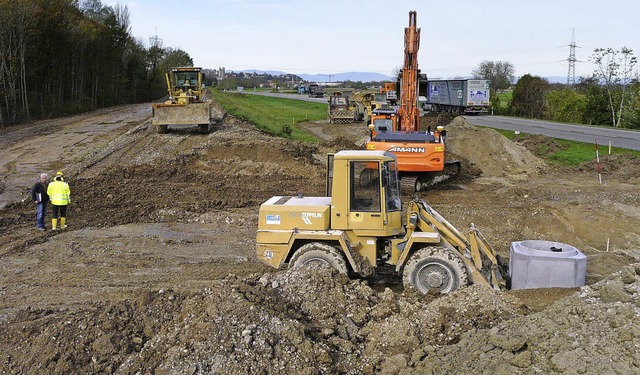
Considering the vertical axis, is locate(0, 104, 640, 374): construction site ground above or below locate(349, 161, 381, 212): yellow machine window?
below

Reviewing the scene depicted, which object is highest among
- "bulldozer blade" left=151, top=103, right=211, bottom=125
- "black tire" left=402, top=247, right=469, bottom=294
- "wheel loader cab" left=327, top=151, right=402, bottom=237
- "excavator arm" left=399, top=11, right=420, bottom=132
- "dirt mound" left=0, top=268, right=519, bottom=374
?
"excavator arm" left=399, top=11, right=420, bottom=132

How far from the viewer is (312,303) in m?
8.09

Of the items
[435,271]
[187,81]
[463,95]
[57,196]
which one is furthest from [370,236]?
[463,95]

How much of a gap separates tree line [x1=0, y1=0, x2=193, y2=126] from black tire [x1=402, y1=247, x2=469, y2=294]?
Answer: 33.1m

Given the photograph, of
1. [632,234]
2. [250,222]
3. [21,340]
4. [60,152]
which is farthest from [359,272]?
[60,152]

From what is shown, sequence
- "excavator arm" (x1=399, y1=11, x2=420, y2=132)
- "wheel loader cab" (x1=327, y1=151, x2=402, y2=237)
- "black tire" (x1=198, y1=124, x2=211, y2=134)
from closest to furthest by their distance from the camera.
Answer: "wheel loader cab" (x1=327, y1=151, x2=402, y2=237), "excavator arm" (x1=399, y1=11, x2=420, y2=132), "black tire" (x1=198, y1=124, x2=211, y2=134)

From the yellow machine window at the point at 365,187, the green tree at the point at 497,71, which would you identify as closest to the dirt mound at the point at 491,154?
the yellow machine window at the point at 365,187

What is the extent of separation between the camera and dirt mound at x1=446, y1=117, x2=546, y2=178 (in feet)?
71.3

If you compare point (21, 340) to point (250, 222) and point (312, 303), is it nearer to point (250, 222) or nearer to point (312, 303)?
point (312, 303)

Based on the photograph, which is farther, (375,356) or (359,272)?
(359,272)

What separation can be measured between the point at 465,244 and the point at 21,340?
6.59m

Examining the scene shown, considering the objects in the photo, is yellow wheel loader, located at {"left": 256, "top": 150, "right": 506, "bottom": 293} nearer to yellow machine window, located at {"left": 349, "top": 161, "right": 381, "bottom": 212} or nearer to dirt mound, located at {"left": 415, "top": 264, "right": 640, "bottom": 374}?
yellow machine window, located at {"left": 349, "top": 161, "right": 381, "bottom": 212}

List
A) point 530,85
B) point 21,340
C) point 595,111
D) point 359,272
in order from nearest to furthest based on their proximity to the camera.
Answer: point 21,340, point 359,272, point 595,111, point 530,85

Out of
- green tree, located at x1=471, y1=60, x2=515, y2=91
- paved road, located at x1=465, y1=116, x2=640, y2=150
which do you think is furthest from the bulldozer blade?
green tree, located at x1=471, y1=60, x2=515, y2=91
